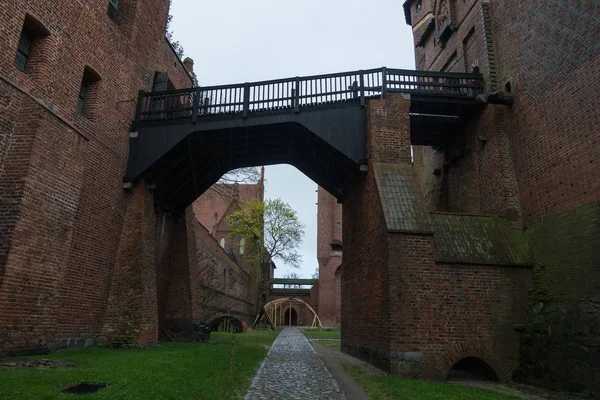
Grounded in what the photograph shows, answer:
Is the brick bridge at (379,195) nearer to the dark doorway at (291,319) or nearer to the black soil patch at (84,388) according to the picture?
the black soil patch at (84,388)

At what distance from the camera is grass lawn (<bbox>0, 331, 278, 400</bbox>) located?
5387 millimetres

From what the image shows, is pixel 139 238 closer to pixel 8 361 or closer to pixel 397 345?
pixel 8 361

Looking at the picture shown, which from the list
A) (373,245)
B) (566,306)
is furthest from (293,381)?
(566,306)

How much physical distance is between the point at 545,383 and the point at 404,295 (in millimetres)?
3092

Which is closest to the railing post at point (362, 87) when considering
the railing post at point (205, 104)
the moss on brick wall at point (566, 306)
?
the railing post at point (205, 104)

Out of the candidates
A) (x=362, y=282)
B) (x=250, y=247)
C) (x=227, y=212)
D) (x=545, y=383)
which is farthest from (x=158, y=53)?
(x=227, y=212)

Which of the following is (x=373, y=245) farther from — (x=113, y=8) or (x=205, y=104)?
(x=113, y=8)

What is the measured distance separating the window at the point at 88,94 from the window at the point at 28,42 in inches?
64.9

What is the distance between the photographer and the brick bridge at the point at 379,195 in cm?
895

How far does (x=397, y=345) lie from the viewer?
8.65 meters

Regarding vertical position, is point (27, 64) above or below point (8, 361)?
above

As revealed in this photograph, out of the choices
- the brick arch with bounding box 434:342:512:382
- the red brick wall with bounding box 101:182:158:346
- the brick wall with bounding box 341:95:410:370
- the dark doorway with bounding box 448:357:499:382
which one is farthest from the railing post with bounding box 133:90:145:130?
the dark doorway with bounding box 448:357:499:382

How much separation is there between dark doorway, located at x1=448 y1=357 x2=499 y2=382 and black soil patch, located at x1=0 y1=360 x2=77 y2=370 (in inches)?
300

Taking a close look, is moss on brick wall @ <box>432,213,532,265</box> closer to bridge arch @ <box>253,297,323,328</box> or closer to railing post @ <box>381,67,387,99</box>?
railing post @ <box>381,67,387,99</box>
